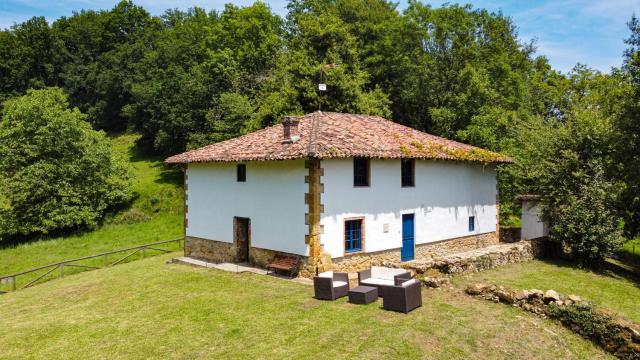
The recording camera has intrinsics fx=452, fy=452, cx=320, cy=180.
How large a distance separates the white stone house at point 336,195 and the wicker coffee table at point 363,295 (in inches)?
125

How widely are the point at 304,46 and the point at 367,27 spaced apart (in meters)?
7.73

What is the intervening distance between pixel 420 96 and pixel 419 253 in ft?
68.2

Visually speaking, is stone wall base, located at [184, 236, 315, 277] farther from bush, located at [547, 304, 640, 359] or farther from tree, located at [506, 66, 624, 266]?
tree, located at [506, 66, 624, 266]

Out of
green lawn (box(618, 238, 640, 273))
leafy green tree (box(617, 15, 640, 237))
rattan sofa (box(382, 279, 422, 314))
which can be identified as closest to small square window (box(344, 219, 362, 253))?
rattan sofa (box(382, 279, 422, 314))

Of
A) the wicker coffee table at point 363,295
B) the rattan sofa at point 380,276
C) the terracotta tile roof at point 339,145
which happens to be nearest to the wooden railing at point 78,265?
the terracotta tile roof at point 339,145

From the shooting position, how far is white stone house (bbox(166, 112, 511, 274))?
52.1 feet

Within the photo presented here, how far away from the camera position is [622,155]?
1995 centimetres

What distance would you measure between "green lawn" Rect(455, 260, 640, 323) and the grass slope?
22.4 metres

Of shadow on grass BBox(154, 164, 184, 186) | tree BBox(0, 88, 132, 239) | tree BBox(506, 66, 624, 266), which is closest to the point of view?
tree BBox(506, 66, 624, 266)

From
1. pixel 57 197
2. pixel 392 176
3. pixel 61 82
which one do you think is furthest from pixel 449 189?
pixel 61 82

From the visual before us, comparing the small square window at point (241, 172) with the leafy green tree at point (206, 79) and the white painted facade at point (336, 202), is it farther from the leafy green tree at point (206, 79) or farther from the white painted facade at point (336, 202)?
the leafy green tree at point (206, 79)

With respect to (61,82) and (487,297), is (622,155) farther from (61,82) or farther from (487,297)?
(61,82)

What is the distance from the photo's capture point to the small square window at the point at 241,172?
18.5 meters

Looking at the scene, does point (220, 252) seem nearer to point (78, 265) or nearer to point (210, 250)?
point (210, 250)
